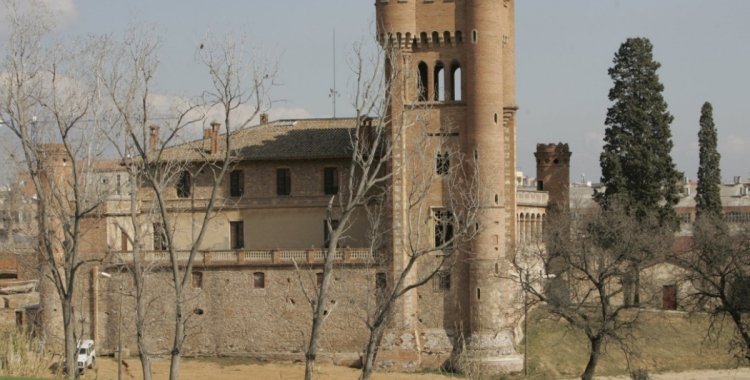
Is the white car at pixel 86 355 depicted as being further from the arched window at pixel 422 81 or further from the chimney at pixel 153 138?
the arched window at pixel 422 81

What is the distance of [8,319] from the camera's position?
5109 cm

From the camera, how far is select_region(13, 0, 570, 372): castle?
42.3 meters

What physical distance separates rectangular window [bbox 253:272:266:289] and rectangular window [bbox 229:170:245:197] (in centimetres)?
565

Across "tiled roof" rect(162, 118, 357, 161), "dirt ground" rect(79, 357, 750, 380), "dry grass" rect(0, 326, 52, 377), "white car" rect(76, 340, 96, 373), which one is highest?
"tiled roof" rect(162, 118, 357, 161)

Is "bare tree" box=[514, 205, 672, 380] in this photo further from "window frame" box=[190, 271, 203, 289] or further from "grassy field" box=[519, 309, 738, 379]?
"window frame" box=[190, 271, 203, 289]

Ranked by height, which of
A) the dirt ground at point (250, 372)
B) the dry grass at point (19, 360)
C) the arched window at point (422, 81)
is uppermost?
the arched window at point (422, 81)

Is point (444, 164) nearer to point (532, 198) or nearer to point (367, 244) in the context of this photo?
point (367, 244)

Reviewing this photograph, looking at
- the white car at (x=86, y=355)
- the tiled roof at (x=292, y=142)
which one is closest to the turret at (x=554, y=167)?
the tiled roof at (x=292, y=142)

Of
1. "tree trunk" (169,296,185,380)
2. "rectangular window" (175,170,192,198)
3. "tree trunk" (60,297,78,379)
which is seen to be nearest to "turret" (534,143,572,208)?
"rectangular window" (175,170,192,198)

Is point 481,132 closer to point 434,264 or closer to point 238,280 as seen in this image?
point 434,264

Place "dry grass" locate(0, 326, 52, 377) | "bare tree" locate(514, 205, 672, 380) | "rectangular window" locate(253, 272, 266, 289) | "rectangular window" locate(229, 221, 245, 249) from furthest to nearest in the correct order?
"rectangular window" locate(229, 221, 245, 249), "rectangular window" locate(253, 272, 266, 289), "bare tree" locate(514, 205, 672, 380), "dry grass" locate(0, 326, 52, 377)

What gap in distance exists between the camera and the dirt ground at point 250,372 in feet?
136

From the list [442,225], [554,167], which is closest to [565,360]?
[442,225]

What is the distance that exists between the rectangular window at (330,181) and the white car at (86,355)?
508 inches
